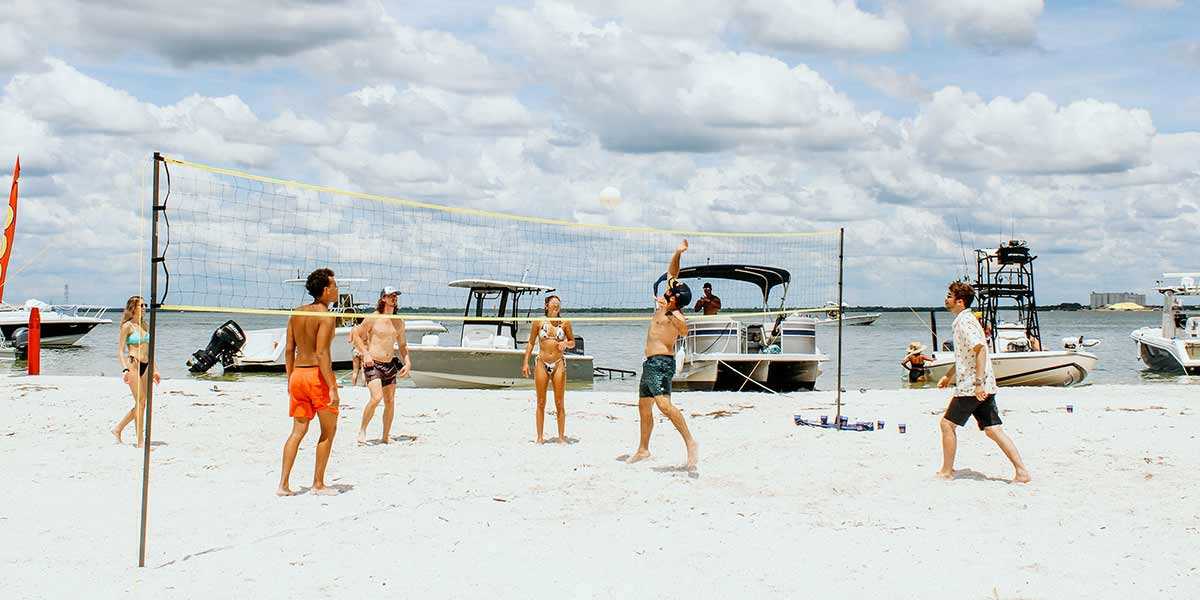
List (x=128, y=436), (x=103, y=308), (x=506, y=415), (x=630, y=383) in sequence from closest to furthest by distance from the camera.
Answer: (x=128, y=436) → (x=506, y=415) → (x=630, y=383) → (x=103, y=308)

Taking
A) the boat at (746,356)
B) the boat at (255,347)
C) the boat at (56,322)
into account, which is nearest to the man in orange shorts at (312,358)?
the boat at (746,356)

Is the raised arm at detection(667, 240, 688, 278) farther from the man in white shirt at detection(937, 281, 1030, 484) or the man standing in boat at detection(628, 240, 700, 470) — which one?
the man in white shirt at detection(937, 281, 1030, 484)

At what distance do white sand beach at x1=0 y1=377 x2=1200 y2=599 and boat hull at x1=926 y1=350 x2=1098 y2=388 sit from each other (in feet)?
31.0

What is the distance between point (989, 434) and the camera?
6961 mm

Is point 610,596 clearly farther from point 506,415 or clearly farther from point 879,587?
point 506,415

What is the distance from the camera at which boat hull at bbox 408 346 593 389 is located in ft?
61.2

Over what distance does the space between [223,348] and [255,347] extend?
1174mm

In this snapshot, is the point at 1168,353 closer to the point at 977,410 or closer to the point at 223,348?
the point at 977,410

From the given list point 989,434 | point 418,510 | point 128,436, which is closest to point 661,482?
point 418,510

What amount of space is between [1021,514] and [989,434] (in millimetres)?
1021

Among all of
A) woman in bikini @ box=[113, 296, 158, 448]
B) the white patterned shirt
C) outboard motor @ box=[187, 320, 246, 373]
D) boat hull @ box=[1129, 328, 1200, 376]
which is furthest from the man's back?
boat hull @ box=[1129, 328, 1200, 376]

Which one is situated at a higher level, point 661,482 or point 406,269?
point 406,269

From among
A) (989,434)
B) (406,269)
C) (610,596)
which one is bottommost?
(610,596)

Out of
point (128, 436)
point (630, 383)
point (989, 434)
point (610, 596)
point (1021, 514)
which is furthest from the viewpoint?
point (630, 383)
